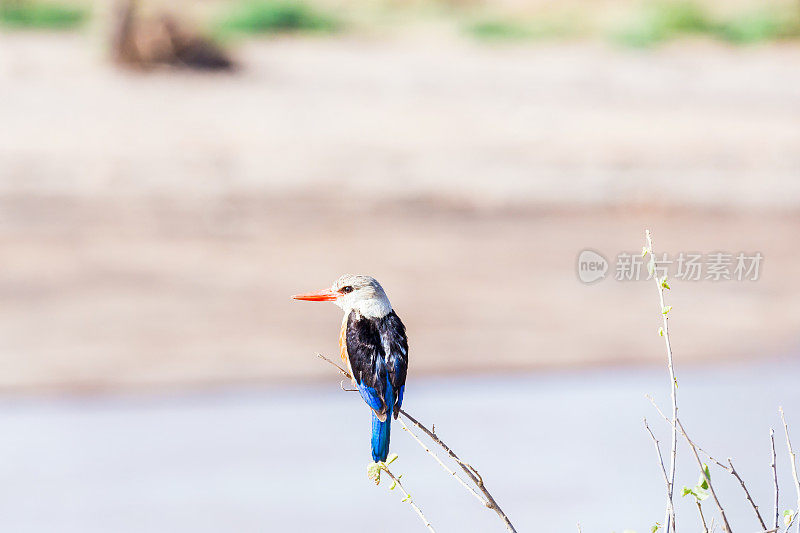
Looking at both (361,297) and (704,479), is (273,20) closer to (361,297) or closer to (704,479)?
(704,479)

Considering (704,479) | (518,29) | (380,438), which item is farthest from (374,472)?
(518,29)

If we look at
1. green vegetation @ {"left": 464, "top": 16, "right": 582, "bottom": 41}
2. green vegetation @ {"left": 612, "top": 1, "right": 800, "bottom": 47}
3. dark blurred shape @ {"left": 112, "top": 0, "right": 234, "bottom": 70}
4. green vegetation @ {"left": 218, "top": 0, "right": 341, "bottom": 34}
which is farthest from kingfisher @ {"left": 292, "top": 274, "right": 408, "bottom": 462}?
green vegetation @ {"left": 612, "top": 1, "right": 800, "bottom": 47}

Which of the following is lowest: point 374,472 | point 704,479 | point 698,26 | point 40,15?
point 374,472

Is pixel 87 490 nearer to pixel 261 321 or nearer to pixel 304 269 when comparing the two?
pixel 261 321

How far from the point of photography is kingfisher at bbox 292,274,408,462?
5.31 ft

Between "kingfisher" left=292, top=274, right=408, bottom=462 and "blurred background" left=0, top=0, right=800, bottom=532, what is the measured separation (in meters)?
4.51

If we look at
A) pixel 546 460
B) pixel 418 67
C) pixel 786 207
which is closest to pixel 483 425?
pixel 546 460

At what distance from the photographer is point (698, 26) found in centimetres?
2053

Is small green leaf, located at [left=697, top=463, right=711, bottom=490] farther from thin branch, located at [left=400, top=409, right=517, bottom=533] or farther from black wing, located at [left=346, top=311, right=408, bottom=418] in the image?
black wing, located at [left=346, top=311, right=408, bottom=418]

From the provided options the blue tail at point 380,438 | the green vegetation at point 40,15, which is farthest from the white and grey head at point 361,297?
the green vegetation at point 40,15

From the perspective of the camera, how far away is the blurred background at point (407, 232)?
22.1 ft

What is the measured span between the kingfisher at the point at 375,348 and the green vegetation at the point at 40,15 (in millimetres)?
16380

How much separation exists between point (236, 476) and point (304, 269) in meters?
4.07

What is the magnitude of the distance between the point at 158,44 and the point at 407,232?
5.31 metres
